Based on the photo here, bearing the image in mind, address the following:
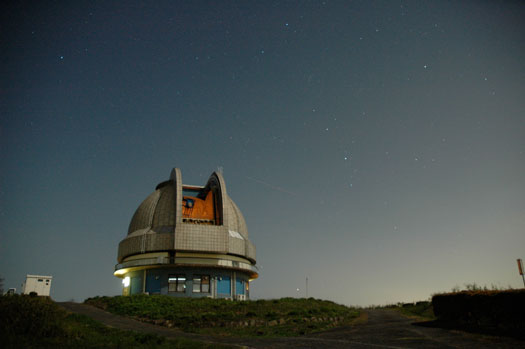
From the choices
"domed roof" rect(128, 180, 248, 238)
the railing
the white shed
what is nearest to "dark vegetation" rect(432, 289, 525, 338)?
"domed roof" rect(128, 180, 248, 238)

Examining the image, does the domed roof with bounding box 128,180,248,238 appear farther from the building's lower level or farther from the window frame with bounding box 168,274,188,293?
the window frame with bounding box 168,274,188,293

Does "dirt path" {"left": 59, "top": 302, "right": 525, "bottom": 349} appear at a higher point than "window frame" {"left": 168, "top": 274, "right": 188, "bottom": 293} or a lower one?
lower

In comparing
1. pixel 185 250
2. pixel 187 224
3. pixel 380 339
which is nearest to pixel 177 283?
pixel 185 250

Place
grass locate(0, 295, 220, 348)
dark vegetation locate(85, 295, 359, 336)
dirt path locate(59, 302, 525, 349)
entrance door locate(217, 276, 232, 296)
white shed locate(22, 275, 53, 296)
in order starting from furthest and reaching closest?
1. entrance door locate(217, 276, 232, 296)
2. white shed locate(22, 275, 53, 296)
3. dark vegetation locate(85, 295, 359, 336)
4. dirt path locate(59, 302, 525, 349)
5. grass locate(0, 295, 220, 348)

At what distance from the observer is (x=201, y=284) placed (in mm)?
38344

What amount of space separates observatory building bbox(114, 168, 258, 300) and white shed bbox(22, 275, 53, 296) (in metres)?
8.45

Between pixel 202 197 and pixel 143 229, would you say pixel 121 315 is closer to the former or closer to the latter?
pixel 143 229

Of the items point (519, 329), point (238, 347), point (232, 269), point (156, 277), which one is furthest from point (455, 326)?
point (156, 277)

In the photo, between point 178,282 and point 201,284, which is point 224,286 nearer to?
point 201,284

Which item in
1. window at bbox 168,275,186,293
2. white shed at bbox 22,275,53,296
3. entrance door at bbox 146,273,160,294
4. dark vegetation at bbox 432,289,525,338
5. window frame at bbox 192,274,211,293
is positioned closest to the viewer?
dark vegetation at bbox 432,289,525,338

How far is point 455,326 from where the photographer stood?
1744 centimetres

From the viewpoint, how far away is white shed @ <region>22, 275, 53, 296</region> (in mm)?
30617

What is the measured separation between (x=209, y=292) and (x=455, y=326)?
2612cm

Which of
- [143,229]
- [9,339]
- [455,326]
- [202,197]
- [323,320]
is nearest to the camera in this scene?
[9,339]
